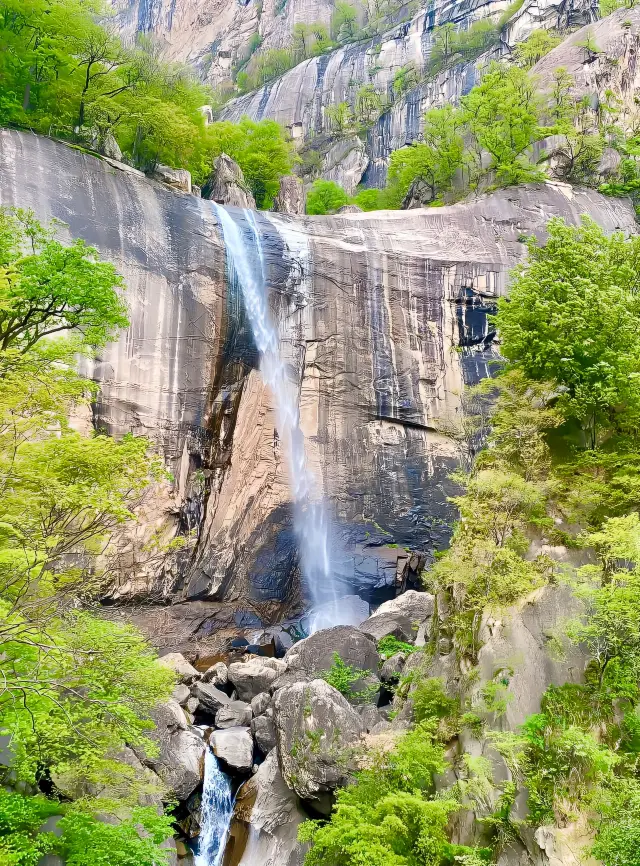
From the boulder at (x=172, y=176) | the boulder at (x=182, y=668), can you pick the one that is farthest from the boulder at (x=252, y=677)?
the boulder at (x=172, y=176)

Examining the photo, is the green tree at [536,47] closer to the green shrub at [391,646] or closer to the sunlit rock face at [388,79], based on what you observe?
the sunlit rock face at [388,79]

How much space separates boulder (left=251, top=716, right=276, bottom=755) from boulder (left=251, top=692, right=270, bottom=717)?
441 mm

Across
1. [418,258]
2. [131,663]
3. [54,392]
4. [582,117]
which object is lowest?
[131,663]

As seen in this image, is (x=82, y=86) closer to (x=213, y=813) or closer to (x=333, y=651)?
(x=333, y=651)

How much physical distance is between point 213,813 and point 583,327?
13.1m

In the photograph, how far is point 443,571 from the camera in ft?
38.3

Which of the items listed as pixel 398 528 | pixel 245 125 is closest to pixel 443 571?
pixel 398 528

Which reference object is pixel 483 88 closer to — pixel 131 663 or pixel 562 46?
pixel 562 46

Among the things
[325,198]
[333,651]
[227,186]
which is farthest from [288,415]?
[325,198]

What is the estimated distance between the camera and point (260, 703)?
16.3m

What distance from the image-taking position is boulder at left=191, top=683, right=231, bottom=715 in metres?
16.7

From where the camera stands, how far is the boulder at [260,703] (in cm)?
1622

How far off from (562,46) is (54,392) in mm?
37754

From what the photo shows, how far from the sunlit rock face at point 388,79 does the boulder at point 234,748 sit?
138ft
